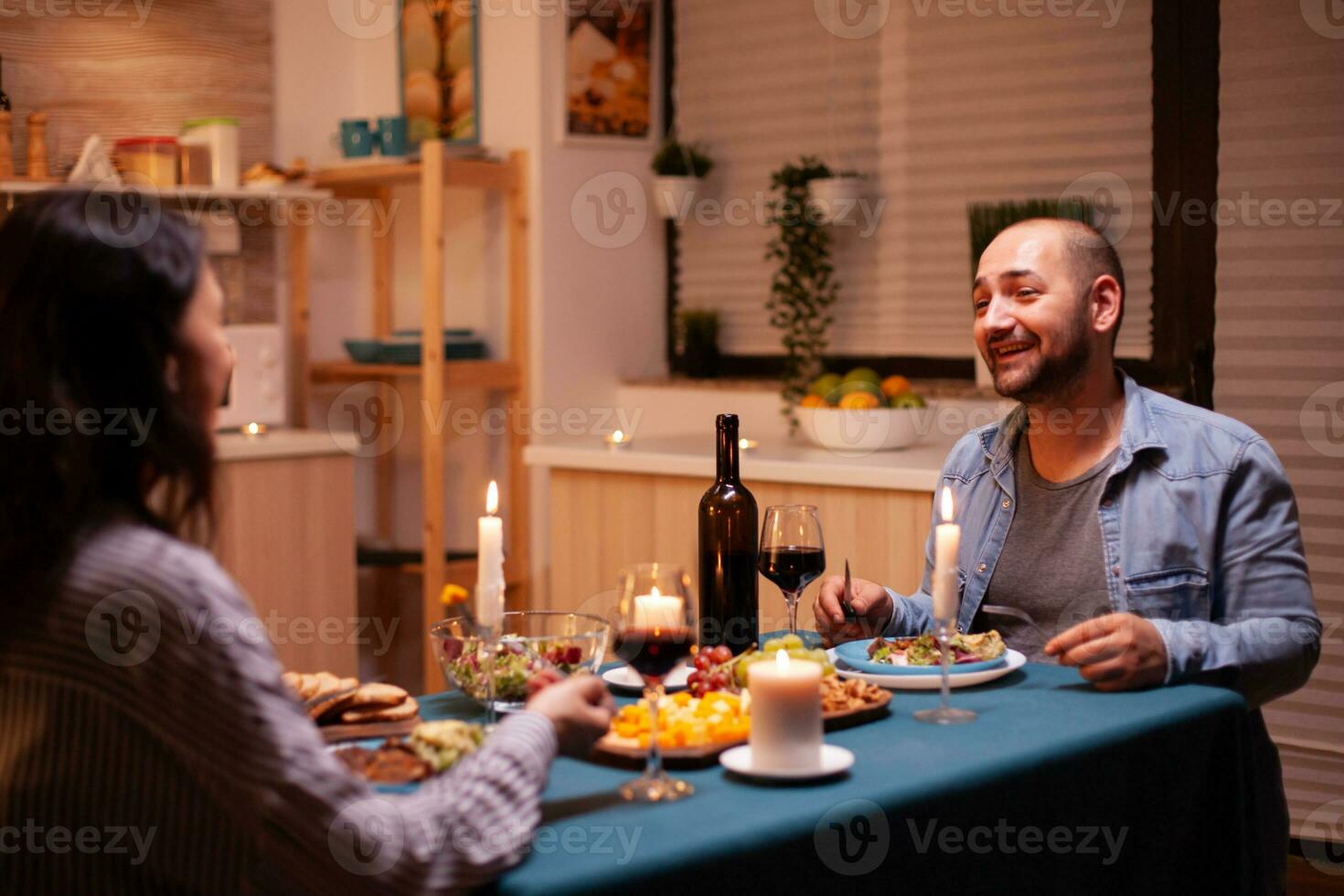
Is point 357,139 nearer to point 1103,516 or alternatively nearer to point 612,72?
point 612,72

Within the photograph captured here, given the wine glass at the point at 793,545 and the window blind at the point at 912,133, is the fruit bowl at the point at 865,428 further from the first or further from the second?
the wine glass at the point at 793,545

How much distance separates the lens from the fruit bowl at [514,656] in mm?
1622

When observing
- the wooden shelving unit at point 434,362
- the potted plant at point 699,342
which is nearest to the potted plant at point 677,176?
the potted plant at point 699,342

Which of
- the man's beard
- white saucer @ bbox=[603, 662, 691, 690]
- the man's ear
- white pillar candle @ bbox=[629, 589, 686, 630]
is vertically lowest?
white saucer @ bbox=[603, 662, 691, 690]

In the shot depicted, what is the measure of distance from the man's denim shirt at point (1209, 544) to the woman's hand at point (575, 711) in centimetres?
79

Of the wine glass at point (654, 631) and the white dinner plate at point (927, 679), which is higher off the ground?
the wine glass at point (654, 631)

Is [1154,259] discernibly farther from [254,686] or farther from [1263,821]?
[254,686]

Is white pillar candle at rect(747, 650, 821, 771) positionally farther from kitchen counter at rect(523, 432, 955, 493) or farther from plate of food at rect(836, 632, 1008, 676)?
kitchen counter at rect(523, 432, 955, 493)

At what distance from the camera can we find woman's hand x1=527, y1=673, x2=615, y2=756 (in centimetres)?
134

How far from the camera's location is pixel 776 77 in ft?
14.1

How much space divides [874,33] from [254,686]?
10.9 feet

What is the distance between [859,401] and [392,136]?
1686 mm

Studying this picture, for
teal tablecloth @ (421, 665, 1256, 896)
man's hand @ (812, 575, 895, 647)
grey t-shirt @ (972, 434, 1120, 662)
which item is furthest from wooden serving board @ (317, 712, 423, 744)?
grey t-shirt @ (972, 434, 1120, 662)

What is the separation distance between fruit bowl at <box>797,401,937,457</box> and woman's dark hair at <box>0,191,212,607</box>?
7.95ft
